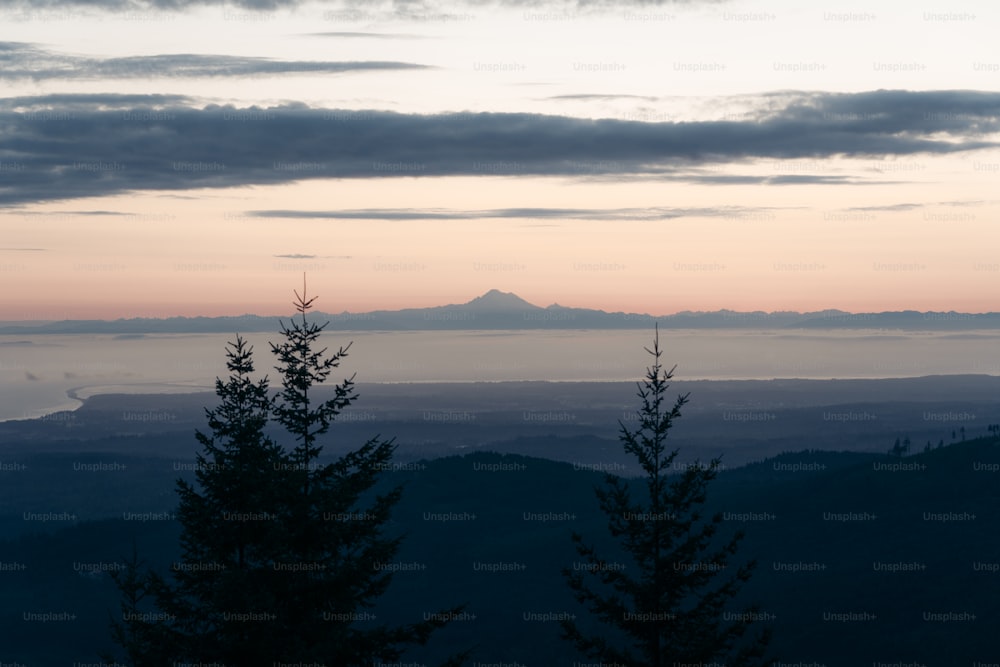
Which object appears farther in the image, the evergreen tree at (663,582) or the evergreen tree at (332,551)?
the evergreen tree at (663,582)

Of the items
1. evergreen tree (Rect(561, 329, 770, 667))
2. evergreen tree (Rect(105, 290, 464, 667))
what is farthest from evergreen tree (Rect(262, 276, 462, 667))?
evergreen tree (Rect(561, 329, 770, 667))

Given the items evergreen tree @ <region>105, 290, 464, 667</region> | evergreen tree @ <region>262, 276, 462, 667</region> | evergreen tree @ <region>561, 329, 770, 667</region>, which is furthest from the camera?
evergreen tree @ <region>561, 329, 770, 667</region>

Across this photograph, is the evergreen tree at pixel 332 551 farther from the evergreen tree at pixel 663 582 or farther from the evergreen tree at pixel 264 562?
the evergreen tree at pixel 663 582

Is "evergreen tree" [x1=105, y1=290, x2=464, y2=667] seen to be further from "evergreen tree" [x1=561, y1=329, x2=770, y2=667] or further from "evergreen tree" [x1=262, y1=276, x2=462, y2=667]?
"evergreen tree" [x1=561, y1=329, x2=770, y2=667]

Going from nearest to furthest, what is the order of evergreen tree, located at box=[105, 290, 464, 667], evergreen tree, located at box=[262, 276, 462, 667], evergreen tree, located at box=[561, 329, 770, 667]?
evergreen tree, located at box=[105, 290, 464, 667], evergreen tree, located at box=[262, 276, 462, 667], evergreen tree, located at box=[561, 329, 770, 667]

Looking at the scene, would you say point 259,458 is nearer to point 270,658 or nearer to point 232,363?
point 232,363

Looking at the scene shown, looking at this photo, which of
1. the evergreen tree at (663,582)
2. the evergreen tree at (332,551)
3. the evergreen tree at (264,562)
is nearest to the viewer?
the evergreen tree at (264,562)

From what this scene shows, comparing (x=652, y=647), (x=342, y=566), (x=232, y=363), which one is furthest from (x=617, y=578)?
(x=232, y=363)

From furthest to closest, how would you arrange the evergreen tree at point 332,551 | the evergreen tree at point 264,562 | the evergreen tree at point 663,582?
the evergreen tree at point 663,582
the evergreen tree at point 332,551
the evergreen tree at point 264,562

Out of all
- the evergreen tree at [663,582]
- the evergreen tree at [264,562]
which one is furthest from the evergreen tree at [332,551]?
the evergreen tree at [663,582]

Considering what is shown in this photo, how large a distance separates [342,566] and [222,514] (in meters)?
2.85

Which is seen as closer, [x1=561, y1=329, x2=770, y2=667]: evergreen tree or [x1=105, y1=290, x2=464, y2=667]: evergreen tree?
[x1=105, y1=290, x2=464, y2=667]: evergreen tree

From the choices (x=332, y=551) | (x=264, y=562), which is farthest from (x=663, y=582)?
(x=264, y=562)

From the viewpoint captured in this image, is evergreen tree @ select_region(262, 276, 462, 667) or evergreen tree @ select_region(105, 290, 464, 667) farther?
evergreen tree @ select_region(262, 276, 462, 667)
